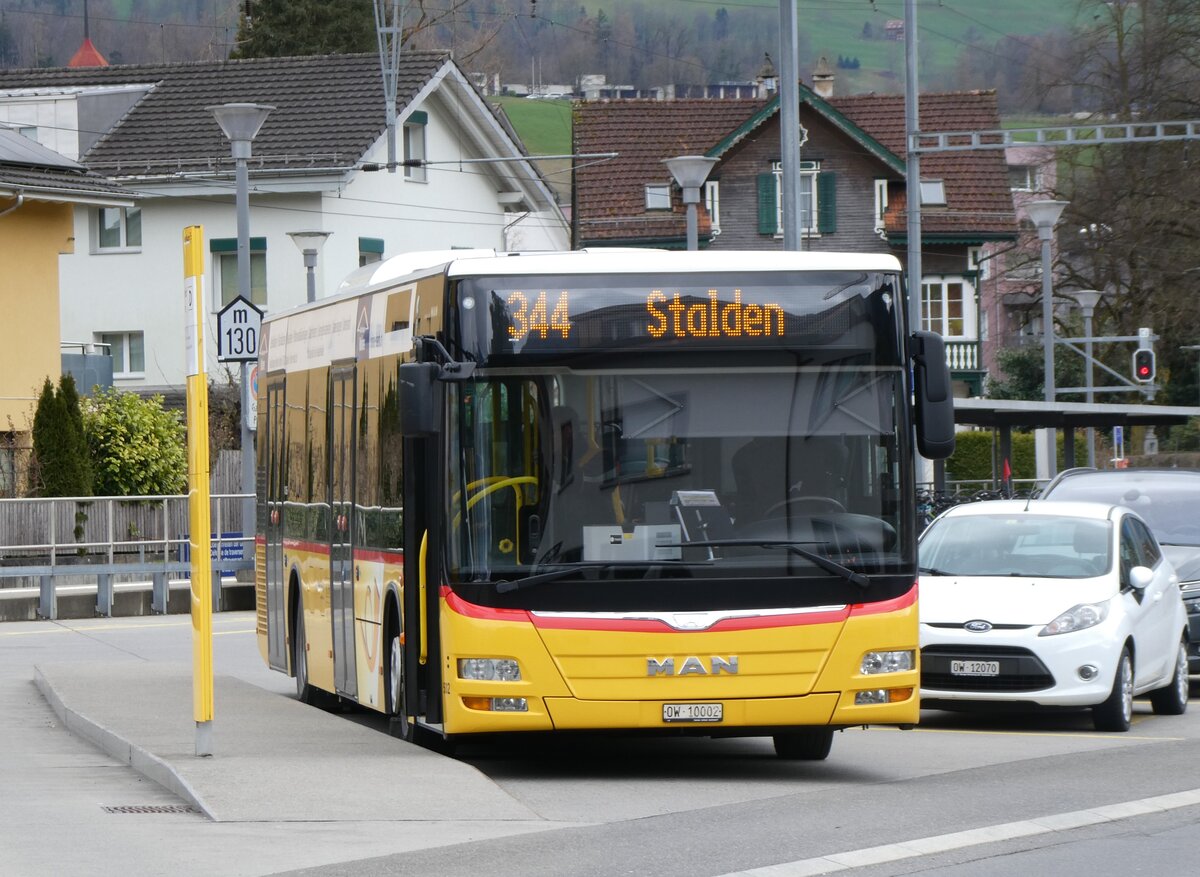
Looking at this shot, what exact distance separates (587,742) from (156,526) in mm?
20220

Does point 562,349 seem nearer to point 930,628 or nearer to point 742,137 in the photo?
point 930,628

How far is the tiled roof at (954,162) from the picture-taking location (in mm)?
66125

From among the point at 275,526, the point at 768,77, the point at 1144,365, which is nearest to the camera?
the point at 275,526

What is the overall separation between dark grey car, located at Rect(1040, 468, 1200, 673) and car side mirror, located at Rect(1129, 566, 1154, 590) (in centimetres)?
289

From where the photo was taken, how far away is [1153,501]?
20.5 m

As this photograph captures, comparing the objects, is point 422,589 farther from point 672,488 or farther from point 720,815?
point 720,815

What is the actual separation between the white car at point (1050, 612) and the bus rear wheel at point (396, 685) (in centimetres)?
369

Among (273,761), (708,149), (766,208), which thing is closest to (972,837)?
(273,761)

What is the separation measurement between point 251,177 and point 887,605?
136ft

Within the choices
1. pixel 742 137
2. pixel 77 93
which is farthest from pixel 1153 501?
pixel 742 137

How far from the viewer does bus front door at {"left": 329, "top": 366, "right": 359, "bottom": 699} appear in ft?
48.8

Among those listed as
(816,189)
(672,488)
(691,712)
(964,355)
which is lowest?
(691,712)

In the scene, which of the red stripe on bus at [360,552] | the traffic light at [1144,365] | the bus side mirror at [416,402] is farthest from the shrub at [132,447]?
the bus side mirror at [416,402]

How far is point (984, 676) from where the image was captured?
1550 centimetres
